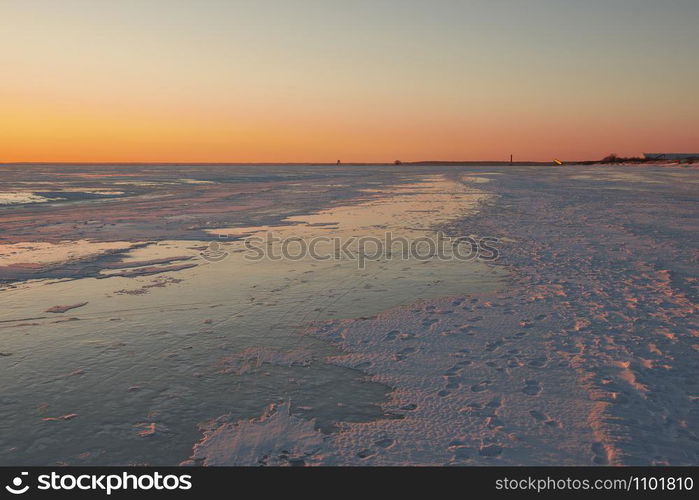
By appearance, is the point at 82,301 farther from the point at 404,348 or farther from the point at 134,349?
the point at 404,348

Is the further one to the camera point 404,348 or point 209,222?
point 209,222

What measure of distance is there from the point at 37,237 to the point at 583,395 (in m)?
14.6

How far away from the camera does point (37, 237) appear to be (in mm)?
13312

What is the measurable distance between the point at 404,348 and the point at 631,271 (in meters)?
5.88

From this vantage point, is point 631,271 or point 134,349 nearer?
point 134,349

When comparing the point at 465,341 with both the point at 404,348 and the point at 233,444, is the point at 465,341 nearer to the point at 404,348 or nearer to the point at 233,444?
the point at 404,348

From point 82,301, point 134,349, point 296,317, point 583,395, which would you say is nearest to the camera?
point 583,395

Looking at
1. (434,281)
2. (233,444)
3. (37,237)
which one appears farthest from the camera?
(37,237)
